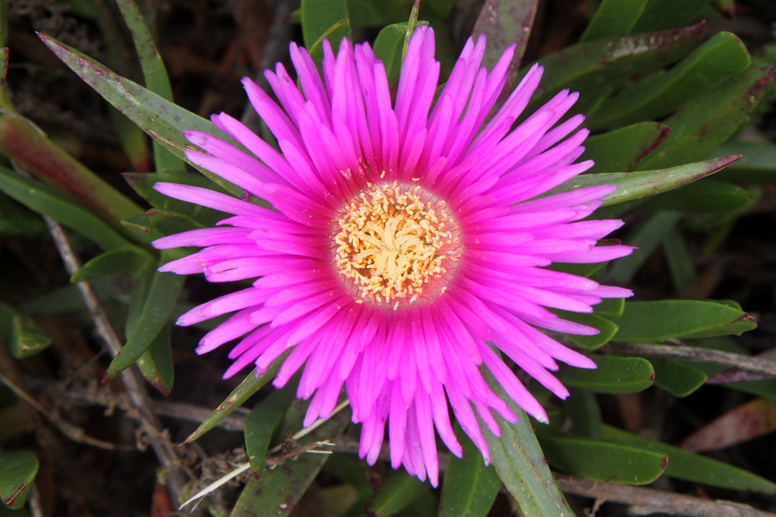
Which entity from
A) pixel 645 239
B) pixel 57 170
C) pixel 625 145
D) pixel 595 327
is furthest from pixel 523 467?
pixel 57 170

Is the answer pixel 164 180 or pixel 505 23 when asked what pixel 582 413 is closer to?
pixel 505 23

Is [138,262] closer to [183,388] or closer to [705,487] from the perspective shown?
[183,388]

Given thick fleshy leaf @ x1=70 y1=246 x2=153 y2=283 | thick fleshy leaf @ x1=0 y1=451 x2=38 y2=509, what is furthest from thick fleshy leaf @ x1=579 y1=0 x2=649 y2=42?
thick fleshy leaf @ x1=0 y1=451 x2=38 y2=509

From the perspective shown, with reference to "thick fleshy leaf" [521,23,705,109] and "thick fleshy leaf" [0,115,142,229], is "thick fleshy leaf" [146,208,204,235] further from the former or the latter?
"thick fleshy leaf" [521,23,705,109]

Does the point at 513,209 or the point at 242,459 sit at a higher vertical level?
the point at 513,209

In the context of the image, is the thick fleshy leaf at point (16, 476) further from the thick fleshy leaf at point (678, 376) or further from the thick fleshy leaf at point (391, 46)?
the thick fleshy leaf at point (678, 376)

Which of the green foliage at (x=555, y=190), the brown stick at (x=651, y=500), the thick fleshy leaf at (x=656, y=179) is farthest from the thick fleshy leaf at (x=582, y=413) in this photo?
the thick fleshy leaf at (x=656, y=179)

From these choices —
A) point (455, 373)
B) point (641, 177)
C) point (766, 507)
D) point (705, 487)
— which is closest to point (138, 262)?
point (455, 373)
